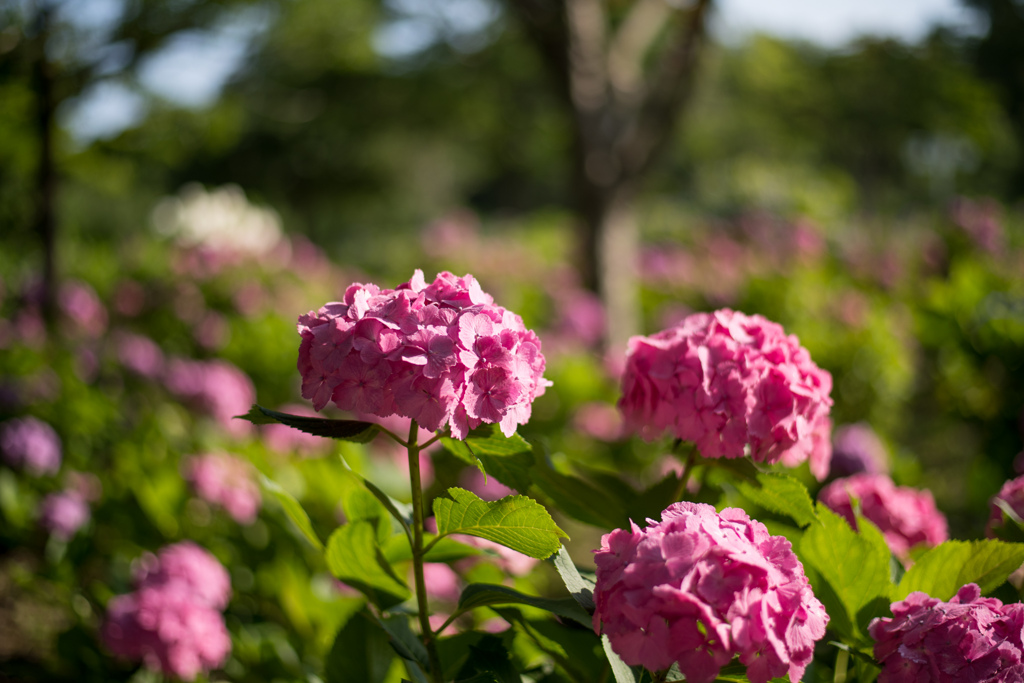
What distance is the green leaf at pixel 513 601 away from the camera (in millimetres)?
918

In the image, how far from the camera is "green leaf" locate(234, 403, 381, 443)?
914 millimetres

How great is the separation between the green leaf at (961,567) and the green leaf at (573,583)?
0.51 m

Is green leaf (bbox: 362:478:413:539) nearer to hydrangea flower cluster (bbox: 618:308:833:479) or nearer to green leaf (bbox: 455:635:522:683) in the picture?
green leaf (bbox: 455:635:522:683)

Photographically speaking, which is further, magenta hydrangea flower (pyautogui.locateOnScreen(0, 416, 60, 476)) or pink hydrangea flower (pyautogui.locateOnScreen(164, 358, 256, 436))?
pink hydrangea flower (pyautogui.locateOnScreen(164, 358, 256, 436))

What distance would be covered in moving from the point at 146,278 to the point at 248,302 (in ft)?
3.55

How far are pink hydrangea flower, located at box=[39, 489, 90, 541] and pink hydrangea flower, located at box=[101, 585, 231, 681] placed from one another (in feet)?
3.42

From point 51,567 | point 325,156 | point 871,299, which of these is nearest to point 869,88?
point 325,156

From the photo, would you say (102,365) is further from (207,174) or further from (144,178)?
(207,174)

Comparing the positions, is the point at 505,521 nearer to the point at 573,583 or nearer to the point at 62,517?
the point at 573,583

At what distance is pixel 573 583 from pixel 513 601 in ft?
0.31

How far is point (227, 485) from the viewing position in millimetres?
2752

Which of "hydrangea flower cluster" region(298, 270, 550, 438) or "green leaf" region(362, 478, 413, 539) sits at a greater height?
"hydrangea flower cluster" region(298, 270, 550, 438)

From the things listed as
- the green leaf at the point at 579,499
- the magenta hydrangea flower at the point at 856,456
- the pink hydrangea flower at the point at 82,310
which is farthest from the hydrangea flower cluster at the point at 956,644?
the pink hydrangea flower at the point at 82,310

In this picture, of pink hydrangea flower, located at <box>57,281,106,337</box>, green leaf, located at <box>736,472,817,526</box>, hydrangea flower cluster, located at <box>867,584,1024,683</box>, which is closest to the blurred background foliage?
pink hydrangea flower, located at <box>57,281,106,337</box>
